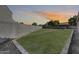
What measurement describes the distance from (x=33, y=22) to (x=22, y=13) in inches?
8.4

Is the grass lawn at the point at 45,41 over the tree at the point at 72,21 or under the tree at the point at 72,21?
under

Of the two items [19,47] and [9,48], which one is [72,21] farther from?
[9,48]

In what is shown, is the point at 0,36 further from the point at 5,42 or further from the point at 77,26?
the point at 77,26

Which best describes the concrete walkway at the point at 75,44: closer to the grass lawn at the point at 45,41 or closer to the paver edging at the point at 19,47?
the grass lawn at the point at 45,41

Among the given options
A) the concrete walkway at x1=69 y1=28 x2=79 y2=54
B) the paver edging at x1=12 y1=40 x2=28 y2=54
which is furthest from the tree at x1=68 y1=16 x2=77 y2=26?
the paver edging at x1=12 y1=40 x2=28 y2=54

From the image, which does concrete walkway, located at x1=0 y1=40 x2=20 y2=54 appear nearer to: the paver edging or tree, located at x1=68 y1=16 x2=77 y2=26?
the paver edging

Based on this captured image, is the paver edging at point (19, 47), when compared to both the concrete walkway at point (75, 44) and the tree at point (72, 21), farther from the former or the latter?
the tree at point (72, 21)

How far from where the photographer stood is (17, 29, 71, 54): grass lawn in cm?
1219

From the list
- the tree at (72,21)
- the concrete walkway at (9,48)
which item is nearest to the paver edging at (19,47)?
the concrete walkway at (9,48)

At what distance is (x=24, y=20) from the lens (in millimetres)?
12258

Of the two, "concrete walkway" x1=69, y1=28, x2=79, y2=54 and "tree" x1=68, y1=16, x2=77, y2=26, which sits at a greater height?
"tree" x1=68, y1=16, x2=77, y2=26

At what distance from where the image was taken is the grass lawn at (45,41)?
12188 mm

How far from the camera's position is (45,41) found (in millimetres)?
12234

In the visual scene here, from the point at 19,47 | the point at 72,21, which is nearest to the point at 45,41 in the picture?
the point at 19,47
